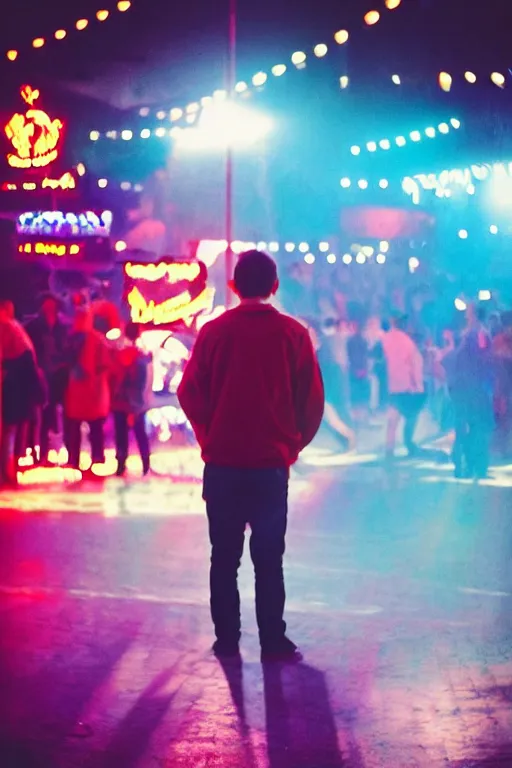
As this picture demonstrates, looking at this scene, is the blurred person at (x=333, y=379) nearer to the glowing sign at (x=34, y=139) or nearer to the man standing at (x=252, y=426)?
the glowing sign at (x=34, y=139)

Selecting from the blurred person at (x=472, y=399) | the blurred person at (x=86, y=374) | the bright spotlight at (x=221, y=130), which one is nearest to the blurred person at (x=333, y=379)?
the blurred person at (x=472, y=399)

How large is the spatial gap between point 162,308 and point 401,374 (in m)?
3.23

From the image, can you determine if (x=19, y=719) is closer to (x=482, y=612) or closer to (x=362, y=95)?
(x=482, y=612)

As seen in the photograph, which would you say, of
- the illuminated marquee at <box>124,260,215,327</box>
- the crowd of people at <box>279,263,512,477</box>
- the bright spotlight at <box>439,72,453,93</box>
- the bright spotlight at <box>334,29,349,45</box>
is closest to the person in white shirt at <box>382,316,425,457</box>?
the crowd of people at <box>279,263,512,477</box>

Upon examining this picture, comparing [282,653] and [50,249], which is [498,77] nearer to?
[282,653]

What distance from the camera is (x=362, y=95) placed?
16828 millimetres

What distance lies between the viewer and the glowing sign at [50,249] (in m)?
21.3

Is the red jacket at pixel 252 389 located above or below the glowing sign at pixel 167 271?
below

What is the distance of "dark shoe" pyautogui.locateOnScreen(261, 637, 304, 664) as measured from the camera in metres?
6.02

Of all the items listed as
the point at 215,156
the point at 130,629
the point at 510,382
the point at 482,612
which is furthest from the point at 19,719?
the point at 215,156

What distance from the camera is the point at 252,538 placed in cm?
623

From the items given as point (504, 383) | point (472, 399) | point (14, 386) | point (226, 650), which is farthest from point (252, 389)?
point (504, 383)

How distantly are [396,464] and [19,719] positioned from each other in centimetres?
1024

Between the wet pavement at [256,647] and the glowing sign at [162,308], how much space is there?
17.2ft
